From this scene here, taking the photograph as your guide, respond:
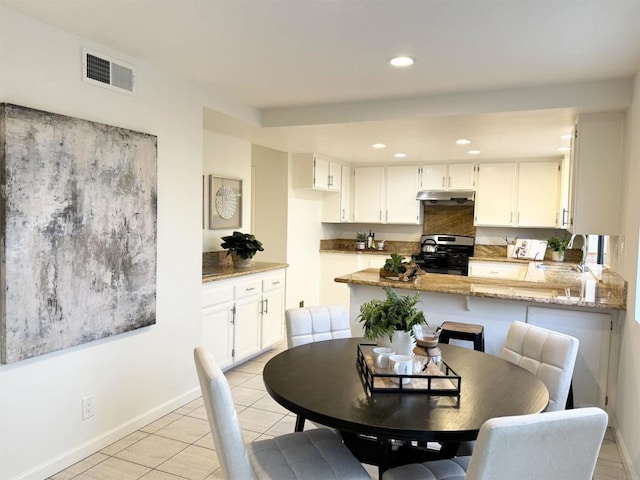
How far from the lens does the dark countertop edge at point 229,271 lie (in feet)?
12.1

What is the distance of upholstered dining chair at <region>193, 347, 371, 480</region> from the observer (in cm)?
159

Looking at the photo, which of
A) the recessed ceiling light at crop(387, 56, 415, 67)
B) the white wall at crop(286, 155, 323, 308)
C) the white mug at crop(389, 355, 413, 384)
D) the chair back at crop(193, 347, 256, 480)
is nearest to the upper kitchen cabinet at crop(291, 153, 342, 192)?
the white wall at crop(286, 155, 323, 308)

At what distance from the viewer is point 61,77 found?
2.40 m

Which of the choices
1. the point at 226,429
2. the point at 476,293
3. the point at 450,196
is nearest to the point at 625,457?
the point at 476,293

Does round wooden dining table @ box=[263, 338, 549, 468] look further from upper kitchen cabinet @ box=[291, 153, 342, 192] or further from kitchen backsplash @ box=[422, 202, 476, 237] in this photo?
kitchen backsplash @ box=[422, 202, 476, 237]

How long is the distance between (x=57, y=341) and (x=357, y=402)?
1609 millimetres

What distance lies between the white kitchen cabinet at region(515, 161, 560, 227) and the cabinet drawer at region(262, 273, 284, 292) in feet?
10.6

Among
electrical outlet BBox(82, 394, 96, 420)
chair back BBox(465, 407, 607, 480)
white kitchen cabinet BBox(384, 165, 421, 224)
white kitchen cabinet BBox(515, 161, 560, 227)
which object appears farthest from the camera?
white kitchen cabinet BBox(384, 165, 421, 224)

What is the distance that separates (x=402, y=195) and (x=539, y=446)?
5.45 m

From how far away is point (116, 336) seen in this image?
2.76 m

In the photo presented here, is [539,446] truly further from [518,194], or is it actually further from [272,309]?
[518,194]

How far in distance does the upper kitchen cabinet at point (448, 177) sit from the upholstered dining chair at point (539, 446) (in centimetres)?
516

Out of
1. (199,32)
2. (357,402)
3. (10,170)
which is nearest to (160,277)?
(10,170)

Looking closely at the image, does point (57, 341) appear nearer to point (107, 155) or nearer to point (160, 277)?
point (160, 277)
